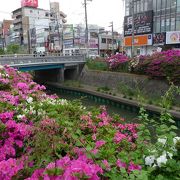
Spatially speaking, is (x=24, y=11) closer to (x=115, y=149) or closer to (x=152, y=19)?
Answer: (x=152, y=19)

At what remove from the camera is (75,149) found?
3.26 meters

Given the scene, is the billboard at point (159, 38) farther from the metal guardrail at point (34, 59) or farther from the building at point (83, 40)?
the building at point (83, 40)

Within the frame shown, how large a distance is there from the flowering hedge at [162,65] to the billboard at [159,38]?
56.9 feet

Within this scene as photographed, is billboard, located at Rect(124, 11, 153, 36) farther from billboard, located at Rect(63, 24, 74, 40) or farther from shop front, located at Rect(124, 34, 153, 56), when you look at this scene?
billboard, located at Rect(63, 24, 74, 40)

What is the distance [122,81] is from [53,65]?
10.4 metres

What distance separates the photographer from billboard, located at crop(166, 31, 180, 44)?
127ft

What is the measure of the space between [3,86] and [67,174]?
440cm

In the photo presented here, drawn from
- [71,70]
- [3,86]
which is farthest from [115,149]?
[71,70]

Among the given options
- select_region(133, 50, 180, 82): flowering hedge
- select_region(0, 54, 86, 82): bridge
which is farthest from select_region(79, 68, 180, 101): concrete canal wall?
select_region(0, 54, 86, 82): bridge

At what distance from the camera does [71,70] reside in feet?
119

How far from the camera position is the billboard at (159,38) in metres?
40.3

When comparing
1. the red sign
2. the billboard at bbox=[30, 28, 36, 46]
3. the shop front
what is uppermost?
the red sign

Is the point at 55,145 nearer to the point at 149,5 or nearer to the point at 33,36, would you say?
the point at 149,5

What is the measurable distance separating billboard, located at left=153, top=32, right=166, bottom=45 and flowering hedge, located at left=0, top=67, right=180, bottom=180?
38084 millimetres
